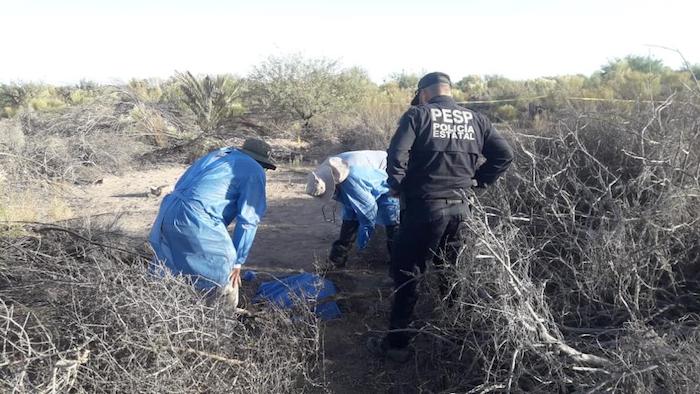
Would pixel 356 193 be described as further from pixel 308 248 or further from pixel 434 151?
pixel 308 248

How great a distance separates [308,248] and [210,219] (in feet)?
8.68

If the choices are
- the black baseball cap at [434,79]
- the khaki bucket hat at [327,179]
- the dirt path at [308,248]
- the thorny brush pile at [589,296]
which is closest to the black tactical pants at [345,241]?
the dirt path at [308,248]

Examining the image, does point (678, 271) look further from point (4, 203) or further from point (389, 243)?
point (4, 203)

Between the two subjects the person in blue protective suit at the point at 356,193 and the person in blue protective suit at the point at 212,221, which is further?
the person in blue protective suit at the point at 356,193

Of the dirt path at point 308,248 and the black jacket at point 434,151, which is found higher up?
the black jacket at point 434,151

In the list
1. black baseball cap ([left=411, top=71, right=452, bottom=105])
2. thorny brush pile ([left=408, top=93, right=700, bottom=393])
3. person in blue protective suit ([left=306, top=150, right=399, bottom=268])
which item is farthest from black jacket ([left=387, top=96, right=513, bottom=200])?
person in blue protective suit ([left=306, top=150, right=399, bottom=268])

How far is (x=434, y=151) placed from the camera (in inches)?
128

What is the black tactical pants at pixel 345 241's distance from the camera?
4.86 m

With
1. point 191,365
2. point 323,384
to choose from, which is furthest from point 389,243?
point 191,365

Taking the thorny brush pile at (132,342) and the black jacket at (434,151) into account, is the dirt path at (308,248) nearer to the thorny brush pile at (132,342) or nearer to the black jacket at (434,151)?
the thorny brush pile at (132,342)

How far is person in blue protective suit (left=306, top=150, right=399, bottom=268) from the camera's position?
4328mm

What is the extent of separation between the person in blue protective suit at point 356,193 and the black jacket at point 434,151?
1059 mm

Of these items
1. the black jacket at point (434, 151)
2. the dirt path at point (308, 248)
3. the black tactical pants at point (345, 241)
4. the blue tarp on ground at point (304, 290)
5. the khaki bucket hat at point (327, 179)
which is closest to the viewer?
the black jacket at point (434, 151)

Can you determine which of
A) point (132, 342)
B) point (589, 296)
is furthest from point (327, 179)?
point (132, 342)
